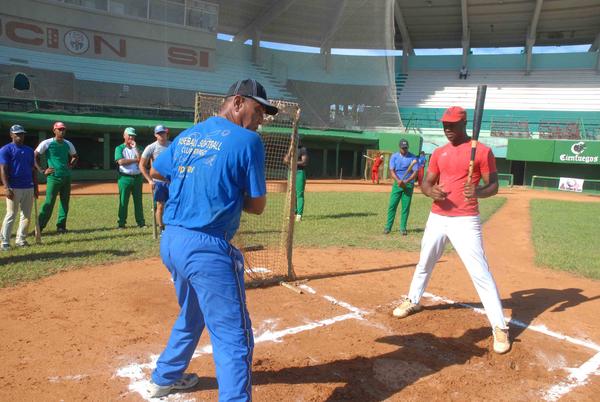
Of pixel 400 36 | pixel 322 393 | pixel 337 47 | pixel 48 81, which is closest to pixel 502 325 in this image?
pixel 322 393

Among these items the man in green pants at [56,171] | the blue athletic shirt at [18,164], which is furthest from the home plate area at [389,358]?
the man in green pants at [56,171]

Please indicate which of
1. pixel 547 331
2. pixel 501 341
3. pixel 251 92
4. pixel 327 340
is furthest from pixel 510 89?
pixel 251 92

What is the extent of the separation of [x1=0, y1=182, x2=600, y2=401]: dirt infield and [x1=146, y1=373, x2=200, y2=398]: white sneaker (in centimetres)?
7

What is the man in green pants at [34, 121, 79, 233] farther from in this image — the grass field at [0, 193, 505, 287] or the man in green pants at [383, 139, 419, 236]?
the man in green pants at [383, 139, 419, 236]

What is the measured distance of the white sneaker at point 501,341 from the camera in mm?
4211

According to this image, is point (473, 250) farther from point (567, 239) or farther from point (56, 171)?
point (567, 239)

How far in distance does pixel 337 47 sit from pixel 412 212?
1106 inches

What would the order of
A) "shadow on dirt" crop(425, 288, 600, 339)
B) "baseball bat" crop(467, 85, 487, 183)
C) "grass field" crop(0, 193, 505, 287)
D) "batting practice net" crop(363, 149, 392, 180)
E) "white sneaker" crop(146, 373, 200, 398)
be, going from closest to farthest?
"white sneaker" crop(146, 373, 200, 398)
"baseball bat" crop(467, 85, 487, 183)
"shadow on dirt" crop(425, 288, 600, 339)
"grass field" crop(0, 193, 505, 287)
"batting practice net" crop(363, 149, 392, 180)

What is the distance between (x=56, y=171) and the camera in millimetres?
8844

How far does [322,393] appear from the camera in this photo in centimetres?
339

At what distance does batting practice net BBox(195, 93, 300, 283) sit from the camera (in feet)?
19.6

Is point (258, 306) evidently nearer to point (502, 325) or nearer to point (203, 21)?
point (502, 325)

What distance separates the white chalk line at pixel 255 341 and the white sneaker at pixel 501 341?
1.33 meters

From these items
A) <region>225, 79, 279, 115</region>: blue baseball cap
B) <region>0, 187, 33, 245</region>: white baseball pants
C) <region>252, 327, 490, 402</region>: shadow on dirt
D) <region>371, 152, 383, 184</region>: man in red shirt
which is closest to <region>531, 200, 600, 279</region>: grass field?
<region>252, 327, 490, 402</region>: shadow on dirt
